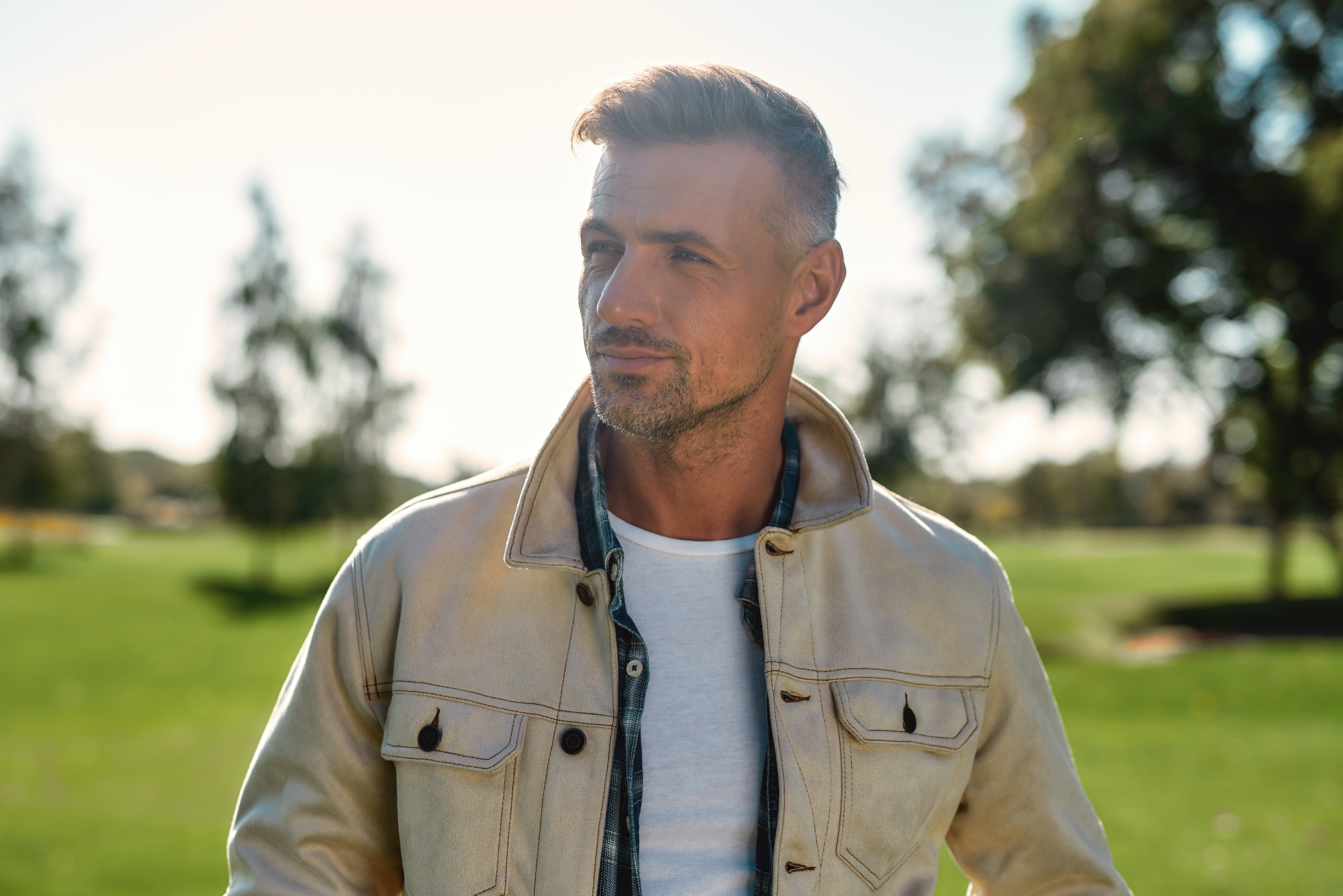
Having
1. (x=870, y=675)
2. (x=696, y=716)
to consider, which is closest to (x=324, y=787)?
(x=696, y=716)

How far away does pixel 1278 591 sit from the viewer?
24359 mm

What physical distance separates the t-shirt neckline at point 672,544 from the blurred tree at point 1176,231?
18.6m

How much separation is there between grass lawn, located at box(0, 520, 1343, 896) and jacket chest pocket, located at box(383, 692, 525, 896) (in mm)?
5724

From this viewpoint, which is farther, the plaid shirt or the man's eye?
the man's eye

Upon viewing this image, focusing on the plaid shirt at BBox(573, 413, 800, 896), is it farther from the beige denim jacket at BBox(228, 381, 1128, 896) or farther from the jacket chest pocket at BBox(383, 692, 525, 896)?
the jacket chest pocket at BBox(383, 692, 525, 896)

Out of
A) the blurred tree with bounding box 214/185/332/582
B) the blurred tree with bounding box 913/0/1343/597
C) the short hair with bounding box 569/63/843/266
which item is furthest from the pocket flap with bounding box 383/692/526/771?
the blurred tree with bounding box 214/185/332/582

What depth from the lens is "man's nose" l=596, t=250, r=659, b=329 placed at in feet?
6.97

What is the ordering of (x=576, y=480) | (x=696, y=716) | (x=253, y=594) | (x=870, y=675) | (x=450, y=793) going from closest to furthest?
(x=450, y=793) < (x=696, y=716) < (x=870, y=675) < (x=576, y=480) < (x=253, y=594)

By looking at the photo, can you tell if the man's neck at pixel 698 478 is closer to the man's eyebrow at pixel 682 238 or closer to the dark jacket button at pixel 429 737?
the man's eyebrow at pixel 682 238

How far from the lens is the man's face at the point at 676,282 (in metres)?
2.15

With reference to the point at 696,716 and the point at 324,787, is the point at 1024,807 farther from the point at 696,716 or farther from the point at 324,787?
the point at 324,787

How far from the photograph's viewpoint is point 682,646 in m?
2.13

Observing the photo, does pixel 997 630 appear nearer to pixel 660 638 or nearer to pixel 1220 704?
pixel 660 638

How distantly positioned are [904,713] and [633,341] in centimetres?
102
